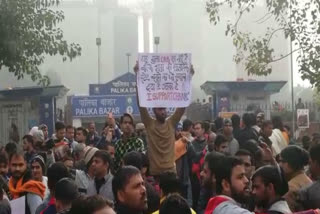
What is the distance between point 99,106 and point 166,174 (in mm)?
16179

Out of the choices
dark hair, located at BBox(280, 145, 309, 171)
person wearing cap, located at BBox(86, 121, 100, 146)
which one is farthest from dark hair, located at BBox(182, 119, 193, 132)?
dark hair, located at BBox(280, 145, 309, 171)

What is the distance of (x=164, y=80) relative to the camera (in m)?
8.52

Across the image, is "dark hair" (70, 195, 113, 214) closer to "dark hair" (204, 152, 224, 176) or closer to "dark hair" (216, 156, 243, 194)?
"dark hair" (216, 156, 243, 194)

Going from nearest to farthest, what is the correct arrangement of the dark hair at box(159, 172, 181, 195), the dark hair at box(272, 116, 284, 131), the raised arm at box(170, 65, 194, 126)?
the dark hair at box(159, 172, 181, 195) → the raised arm at box(170, 65, 194, 126) → the dark hair at box(272, 116, 284, 131)

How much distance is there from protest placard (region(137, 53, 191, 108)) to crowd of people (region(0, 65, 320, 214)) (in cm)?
17

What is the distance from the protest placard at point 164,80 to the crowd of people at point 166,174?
0.17 metres

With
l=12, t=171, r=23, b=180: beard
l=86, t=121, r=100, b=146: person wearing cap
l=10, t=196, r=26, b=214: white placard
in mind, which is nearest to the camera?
l=10, t=196, r=26, b=214: white placard

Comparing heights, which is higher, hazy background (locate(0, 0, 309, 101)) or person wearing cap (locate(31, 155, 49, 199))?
hazy background (locate(0, 0, 309, 101))

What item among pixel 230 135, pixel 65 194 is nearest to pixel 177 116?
pixel 230 135

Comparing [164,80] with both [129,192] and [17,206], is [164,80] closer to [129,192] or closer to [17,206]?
[17,206]

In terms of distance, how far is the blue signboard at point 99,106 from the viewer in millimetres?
21969

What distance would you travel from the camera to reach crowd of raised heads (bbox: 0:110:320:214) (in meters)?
4.39

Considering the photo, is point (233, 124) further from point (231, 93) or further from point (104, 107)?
point (104, 107)


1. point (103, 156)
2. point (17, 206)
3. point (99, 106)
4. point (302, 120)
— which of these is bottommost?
point (17, 206)
